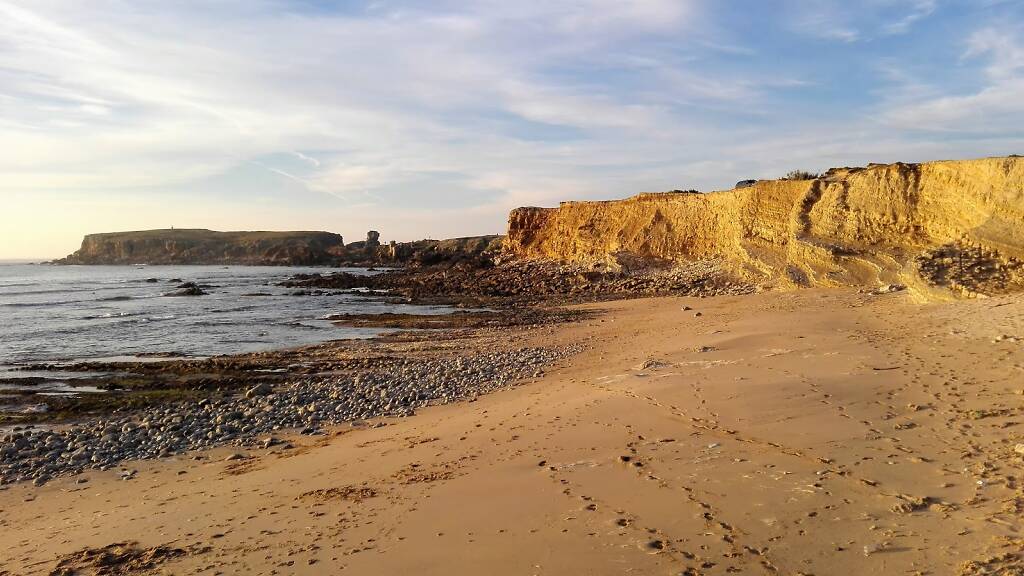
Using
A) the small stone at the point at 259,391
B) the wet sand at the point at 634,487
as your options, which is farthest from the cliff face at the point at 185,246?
the wet sand at the point at 634,487

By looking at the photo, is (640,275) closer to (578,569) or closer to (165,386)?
(165,386)

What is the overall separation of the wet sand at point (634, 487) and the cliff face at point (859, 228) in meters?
5.23

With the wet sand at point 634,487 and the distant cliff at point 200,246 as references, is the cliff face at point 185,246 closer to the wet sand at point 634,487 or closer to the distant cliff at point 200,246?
the distant cliff at point 200,246

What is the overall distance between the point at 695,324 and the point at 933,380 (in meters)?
8.76

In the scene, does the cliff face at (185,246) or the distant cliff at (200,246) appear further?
the cliff face at (185,246)

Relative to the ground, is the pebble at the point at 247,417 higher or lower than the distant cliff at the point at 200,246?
lower

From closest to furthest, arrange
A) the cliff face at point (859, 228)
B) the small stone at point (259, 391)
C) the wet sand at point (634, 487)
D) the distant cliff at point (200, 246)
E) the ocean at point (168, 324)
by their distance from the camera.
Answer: the wet sand at point (634, 487), the small stone at point (259, 391), the cliff face at point (859, 228), the ocean at point (168, 324), the distant cliff at point (200, 246)

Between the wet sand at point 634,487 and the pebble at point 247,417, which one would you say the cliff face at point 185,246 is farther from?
the wet sand at point 634,487

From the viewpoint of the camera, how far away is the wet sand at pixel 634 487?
408 cm

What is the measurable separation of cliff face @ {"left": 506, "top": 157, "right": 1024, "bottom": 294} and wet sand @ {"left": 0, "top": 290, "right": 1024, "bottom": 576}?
5.23 m

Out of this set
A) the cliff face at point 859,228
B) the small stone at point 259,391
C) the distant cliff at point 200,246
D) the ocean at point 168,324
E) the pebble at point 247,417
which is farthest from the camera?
the distant cliff at point 200,246

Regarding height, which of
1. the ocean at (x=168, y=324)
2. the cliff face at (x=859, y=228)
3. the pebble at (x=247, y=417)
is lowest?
the pebble at (x=247, y=417)

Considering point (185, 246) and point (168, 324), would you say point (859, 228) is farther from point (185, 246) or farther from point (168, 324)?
point (185, 246)

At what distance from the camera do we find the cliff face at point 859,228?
14.2 meters
